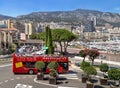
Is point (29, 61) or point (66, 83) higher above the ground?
point (29, 61)

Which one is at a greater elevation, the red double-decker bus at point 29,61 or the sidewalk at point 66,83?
the red double-decker bus at point 29,61

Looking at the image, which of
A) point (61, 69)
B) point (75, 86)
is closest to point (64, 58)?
point (61, 69)

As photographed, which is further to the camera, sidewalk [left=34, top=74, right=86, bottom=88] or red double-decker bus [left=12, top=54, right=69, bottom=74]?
red double-decker bus [left=12, top=54, right=69, bottom=74]

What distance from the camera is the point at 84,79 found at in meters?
30.8

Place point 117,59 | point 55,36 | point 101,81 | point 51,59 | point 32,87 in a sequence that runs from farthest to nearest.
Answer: point 55,36
point 117,59
point 51,59
point 101,81
point 32,87

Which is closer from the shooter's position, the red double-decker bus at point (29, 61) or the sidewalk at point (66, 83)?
the sidewalk at point (66, 83)

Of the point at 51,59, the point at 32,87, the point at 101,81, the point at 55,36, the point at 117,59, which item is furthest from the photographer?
the point at 55,36

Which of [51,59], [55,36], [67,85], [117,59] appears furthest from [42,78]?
[55,36]

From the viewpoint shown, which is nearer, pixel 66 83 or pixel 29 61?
pixel 66 83

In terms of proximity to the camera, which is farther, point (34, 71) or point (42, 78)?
point (34, 71)

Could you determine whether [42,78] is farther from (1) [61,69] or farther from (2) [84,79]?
(1) [61,69]

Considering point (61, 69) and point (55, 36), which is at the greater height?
point (55, 36)

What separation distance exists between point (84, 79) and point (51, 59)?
291 inches

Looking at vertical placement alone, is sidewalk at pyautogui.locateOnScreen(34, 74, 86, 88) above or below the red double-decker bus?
below
